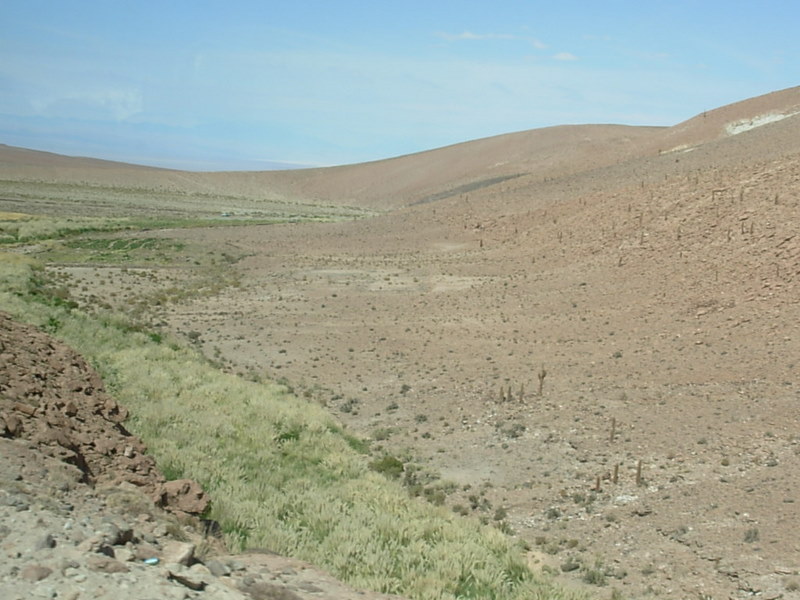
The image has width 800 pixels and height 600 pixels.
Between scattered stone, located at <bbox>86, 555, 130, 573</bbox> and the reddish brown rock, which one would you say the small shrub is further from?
scattered stone, located at <bbox>86, 555, 130, 573</bbox>

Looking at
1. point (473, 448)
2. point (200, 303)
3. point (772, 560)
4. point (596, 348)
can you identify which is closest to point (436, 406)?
point (473, 448)

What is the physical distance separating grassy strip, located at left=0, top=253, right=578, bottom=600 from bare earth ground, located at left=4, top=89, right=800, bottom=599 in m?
1.67

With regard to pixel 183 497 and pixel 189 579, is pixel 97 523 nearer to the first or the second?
pixel 189 579

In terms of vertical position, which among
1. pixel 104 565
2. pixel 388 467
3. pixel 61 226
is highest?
pixel 104 565

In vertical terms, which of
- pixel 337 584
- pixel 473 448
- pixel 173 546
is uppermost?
pixel 173 546

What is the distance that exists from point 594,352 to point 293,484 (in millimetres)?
12785

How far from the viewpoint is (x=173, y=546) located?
22.4ft

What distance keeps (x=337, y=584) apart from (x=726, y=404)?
1223 cm

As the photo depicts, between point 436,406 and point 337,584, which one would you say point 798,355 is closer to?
point 436,406

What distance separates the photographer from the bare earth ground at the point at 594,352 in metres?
12.4

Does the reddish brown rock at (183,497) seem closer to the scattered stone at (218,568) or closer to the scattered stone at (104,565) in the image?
the scattered stone at (218,568)

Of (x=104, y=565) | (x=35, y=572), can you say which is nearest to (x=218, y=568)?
(x=104, y=565)

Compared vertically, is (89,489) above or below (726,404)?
above

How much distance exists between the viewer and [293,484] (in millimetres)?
11672
